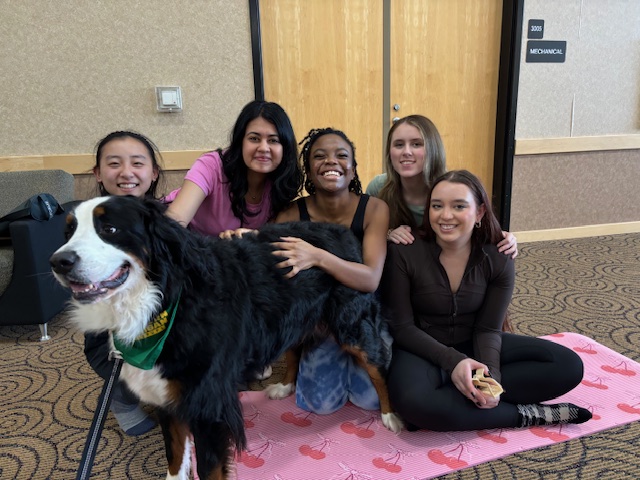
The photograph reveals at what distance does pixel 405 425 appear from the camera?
5.38ft

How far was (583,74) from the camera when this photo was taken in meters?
4.05

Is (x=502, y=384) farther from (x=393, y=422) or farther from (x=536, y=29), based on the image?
(x=536, y=29)

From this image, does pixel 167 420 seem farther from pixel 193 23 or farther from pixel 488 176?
pixel 488 176

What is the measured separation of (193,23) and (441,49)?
2093 millimetres

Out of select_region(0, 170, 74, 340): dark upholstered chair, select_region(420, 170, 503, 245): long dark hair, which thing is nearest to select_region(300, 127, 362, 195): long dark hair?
select_region(420, 170, 503, 245): long dark hair

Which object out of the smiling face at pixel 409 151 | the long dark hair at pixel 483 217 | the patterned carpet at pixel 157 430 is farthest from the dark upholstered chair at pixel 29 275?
the long dark hair at pixel 483 217

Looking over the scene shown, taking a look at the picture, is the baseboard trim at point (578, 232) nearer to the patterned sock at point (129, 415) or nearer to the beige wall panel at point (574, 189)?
the beige wall panel at point (574, 189)

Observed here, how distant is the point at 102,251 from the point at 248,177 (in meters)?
0.98

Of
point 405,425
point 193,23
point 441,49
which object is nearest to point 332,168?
point 405,425

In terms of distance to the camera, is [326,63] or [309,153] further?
[326,63]

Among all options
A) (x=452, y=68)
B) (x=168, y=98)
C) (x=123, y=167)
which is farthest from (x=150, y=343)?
(x=452, y=68)

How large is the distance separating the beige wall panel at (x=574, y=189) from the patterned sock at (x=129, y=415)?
361 centimetres

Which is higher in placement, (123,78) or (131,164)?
(123,78)

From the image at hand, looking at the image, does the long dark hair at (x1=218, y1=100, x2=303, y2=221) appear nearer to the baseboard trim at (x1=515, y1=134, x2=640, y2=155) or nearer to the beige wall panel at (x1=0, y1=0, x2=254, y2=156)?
the beige wall panel at (x1=0, y1=0, x2=254, y2=156)
